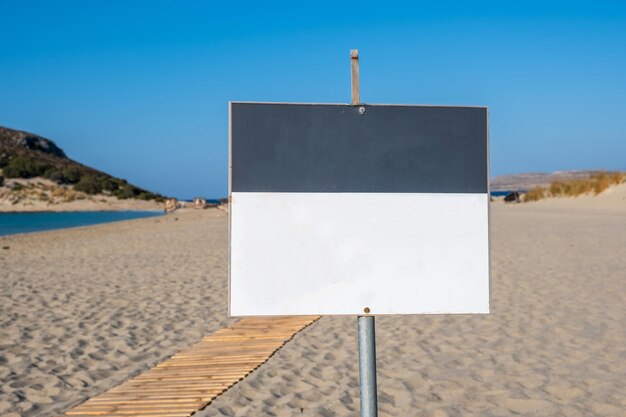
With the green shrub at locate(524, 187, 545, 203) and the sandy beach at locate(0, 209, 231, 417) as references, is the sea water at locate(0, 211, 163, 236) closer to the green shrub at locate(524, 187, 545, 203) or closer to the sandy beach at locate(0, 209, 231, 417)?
the sandy beach at locate(0, 209, 231, 417)

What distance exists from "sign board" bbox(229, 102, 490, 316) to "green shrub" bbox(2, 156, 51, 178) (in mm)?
64489

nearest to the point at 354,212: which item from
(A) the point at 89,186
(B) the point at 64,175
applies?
(A) the point at 89,186

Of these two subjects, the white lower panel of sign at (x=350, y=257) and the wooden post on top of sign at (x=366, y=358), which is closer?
the white lower panel of sign at (x=350, y=257)

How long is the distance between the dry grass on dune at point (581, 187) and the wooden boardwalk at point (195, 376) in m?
29.9

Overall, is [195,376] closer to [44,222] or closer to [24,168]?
[44,222]

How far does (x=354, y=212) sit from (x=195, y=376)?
10.1ft

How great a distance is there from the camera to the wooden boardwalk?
13.9ft

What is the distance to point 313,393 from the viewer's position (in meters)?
4.54

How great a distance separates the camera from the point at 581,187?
115 feet

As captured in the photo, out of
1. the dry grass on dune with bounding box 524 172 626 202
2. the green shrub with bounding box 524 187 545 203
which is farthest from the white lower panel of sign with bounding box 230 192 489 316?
the green shrub with bounding box 524 187 545 203

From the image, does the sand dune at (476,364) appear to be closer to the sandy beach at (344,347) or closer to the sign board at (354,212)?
the sandy beach at (344,347)

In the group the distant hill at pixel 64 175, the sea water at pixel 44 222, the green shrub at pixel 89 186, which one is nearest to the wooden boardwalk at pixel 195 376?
the sea water at pixel 44 222

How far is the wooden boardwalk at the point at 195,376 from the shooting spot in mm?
4223

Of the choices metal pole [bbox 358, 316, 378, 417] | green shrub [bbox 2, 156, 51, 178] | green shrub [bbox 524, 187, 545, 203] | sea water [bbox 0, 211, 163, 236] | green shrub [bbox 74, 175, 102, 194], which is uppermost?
green shrub [bbox 2, 156, 51, 178]
